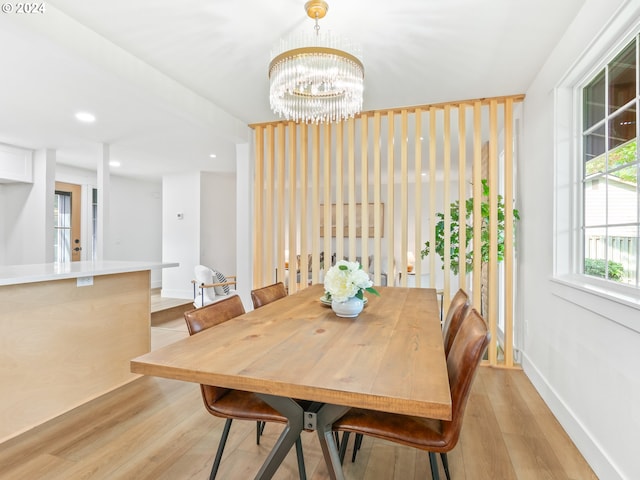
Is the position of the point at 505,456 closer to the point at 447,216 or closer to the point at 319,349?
the point at 319,349

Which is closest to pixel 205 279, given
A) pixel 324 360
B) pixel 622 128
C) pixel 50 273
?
pixel 50 273

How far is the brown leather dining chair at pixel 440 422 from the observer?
1157 mm

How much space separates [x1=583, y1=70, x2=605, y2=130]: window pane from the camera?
78.5 inches

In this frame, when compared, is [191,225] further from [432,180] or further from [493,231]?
[493,231]

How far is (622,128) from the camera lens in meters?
1.74

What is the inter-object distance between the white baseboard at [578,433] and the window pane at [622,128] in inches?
58.6

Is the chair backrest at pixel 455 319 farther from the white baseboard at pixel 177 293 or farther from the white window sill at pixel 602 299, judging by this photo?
the white baseboard at pixel 177 293

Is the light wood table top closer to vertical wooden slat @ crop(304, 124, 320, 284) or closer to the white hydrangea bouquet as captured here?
the white hydrangea bouquet

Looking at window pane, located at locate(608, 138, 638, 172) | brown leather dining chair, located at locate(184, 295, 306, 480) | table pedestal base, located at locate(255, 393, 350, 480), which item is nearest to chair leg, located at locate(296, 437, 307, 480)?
brown leather dining chair, located at locate(184, 295, 306, 480)

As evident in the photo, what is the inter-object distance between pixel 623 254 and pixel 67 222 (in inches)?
275

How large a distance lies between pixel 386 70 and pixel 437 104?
90 cm

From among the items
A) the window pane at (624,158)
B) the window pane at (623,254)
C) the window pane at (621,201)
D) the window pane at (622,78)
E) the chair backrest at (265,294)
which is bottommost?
the chair backrest at (265,294)

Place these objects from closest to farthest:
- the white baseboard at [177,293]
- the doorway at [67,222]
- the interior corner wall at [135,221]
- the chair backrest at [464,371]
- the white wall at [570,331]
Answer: the chair backrest at [464,371], the white wall at [570,331], the doorway at [67,222], the white baseboard at [177,293], the interior corner wall at [135,221]

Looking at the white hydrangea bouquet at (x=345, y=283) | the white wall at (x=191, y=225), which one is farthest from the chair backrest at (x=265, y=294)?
the white wall at (x=191, y=225)
